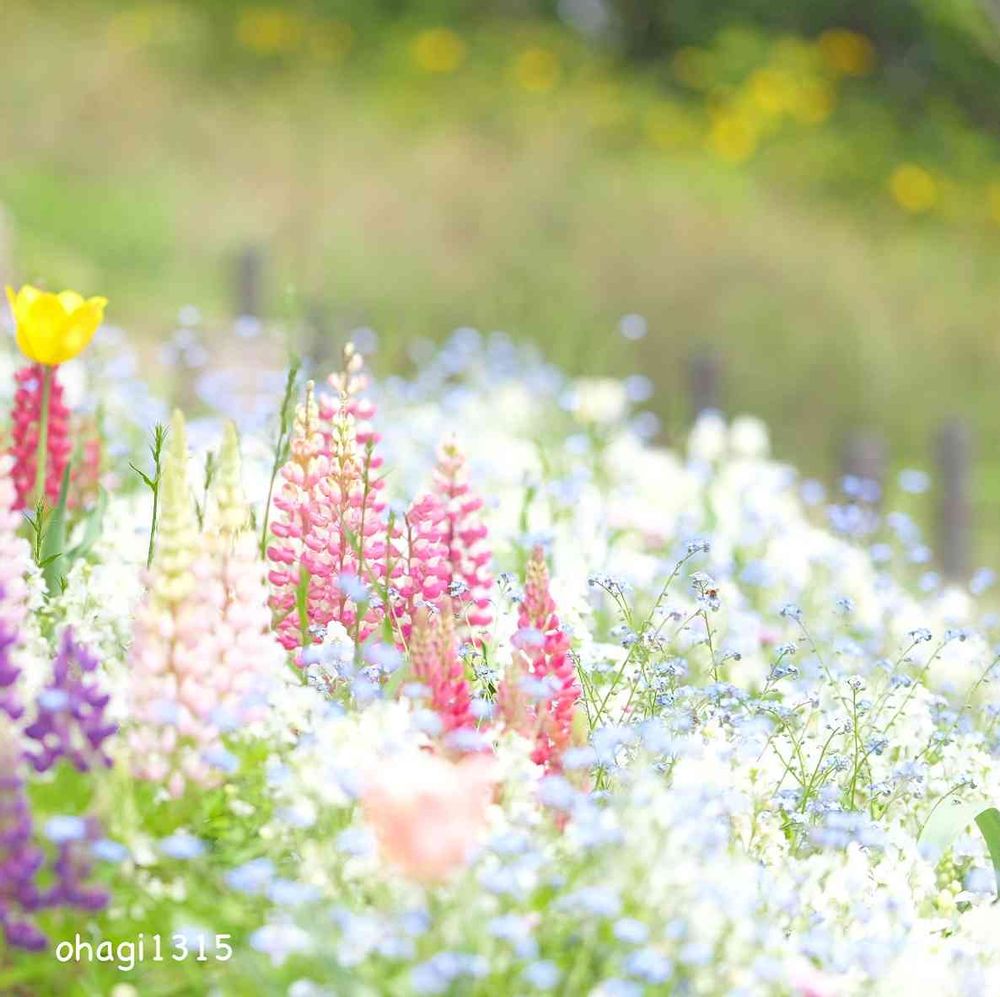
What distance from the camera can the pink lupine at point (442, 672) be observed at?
266 cm

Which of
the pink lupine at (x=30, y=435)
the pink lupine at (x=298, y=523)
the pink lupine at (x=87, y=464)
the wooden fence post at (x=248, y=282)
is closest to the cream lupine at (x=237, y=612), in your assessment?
the pink lupine at (x=298, y=523)

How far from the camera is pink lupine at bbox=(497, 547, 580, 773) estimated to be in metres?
2.81

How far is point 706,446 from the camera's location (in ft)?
22.3

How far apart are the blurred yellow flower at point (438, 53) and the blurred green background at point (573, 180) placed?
0.03m

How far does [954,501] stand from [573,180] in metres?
5.90

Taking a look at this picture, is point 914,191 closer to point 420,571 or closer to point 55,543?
point 420,571

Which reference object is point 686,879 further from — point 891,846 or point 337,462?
point 337,462

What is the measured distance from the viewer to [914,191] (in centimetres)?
1627

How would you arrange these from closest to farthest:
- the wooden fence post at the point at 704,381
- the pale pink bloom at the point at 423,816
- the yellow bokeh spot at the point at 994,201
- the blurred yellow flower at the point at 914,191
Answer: the pale pink bloom at the point at 423,816 < the wooden fence post at the point at 704,381 < the yellow bokeh spot at the point at 994,201 < the blurred yellow flower at the point at 914,191

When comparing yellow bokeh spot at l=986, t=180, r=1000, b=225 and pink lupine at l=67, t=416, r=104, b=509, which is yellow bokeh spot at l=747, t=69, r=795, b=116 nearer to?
yellow bokeh spot at l=986, t=180, r=1000, b=225

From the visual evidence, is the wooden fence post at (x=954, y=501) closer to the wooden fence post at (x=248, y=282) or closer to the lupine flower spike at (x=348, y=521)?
the wooden fence post at (x=248, y=282)

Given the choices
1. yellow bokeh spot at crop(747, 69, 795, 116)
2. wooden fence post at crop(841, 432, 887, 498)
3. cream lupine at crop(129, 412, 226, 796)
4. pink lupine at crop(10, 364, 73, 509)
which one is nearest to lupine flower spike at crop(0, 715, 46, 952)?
cream lupine at crop(129, 412, 226, 796)

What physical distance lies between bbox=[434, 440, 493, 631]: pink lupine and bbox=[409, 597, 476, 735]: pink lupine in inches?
29.0

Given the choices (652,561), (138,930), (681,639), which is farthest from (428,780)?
(652,561)
